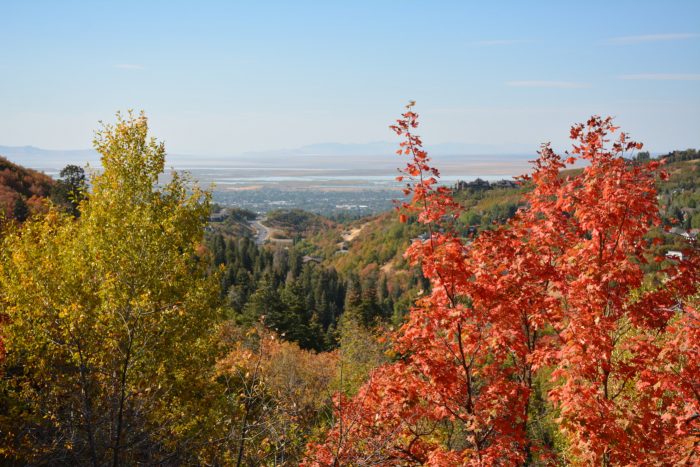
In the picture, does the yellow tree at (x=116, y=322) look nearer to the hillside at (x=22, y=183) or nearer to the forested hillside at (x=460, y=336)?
the forested hillside at (x=460, y=336)

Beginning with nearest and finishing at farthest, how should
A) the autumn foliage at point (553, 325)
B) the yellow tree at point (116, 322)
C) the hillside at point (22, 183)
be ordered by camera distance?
the autumn foliage at point (553, 325) < the yellow tree at point (116, 322) < the hillside at point (22, 183)

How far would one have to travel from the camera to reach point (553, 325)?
27.0 feet

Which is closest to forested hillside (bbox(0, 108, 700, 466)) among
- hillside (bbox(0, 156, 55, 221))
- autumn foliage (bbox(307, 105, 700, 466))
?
autumn foliage (bbox(307, 105, 700, 466))

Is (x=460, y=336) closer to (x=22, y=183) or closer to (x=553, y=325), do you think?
(x=553, y=325)

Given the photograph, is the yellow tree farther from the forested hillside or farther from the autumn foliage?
the autumn foliage

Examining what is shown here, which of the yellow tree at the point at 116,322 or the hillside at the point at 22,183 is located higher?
the hillside at the point at 22,183

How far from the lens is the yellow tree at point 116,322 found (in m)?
A: 8.77

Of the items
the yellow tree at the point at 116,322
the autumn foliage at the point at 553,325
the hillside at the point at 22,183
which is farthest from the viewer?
the hillside at the point at 22,183

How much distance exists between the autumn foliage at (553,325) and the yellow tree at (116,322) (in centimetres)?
377

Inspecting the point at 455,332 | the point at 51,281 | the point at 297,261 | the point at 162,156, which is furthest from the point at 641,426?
the point at 297,261

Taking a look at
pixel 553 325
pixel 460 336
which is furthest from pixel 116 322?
pixel 553 325

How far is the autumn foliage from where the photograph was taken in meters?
7.07

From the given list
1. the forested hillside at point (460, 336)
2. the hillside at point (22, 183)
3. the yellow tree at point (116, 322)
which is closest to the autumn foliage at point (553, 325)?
the forested hillside at point (460, 336)

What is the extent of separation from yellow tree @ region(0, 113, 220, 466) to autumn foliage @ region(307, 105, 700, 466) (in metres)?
3.77
